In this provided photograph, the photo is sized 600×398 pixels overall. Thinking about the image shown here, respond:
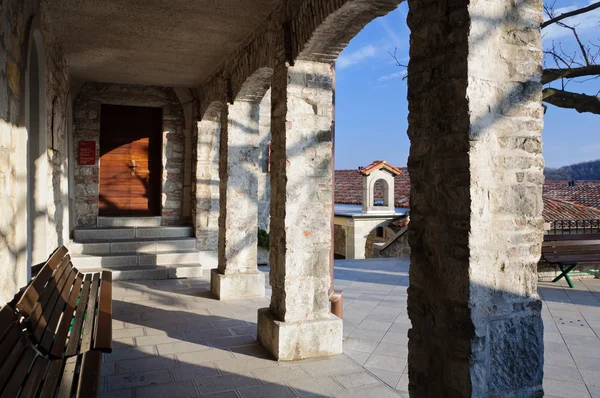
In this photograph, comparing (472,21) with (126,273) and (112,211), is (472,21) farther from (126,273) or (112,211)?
(112,211)

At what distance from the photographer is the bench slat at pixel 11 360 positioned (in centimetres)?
165

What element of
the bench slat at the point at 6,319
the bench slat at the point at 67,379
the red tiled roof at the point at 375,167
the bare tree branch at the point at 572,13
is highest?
the bare tree branch at the point at 572,13

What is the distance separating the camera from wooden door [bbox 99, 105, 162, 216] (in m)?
8.14

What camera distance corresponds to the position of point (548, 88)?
6.21 m

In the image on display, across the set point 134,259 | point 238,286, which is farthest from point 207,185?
point 238,286

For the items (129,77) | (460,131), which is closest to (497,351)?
(460,131)

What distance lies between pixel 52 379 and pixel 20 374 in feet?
0.45

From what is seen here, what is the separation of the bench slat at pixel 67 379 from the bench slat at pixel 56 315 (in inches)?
5.2

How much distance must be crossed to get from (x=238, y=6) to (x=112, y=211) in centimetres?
540

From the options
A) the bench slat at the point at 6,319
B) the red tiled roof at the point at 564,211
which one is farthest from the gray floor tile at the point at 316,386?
the red tiled roof at the point at 564,211

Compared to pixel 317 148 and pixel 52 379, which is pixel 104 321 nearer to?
pixel 52 379

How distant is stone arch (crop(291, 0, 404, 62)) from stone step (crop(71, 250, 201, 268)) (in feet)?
13.6

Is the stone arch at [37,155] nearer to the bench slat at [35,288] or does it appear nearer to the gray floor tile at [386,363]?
the bench slat at [35,288]

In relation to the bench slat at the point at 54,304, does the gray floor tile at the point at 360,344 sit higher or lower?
lower
